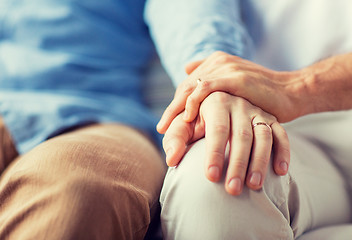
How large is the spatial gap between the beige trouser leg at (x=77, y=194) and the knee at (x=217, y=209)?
0.06 metres

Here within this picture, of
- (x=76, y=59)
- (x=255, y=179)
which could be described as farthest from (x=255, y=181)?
(x=76, y=59)

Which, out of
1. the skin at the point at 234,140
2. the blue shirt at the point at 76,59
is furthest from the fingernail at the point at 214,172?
the blue shirt at the point at 76,59

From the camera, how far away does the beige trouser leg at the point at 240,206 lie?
424 millimetres

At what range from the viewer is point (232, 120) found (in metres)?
0.49

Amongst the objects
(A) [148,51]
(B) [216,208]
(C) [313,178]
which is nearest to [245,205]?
(B) [216,208]

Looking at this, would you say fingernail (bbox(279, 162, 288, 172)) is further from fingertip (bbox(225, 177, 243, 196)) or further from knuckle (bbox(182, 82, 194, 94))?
knuckle (bbox(182, 82, 194, 94))

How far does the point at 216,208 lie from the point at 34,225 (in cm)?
20

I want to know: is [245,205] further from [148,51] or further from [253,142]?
[148,51]

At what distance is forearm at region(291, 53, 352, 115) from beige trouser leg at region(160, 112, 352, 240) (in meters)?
0.10

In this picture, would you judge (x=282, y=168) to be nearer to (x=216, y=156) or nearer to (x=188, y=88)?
(x=216, y=156)

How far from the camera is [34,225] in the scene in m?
0.40

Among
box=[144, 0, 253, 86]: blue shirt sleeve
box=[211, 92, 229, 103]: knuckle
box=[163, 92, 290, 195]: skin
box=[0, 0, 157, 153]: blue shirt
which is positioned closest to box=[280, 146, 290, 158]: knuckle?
box=[163, 92, 290, 195]: skin

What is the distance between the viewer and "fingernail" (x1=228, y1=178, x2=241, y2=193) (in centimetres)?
42

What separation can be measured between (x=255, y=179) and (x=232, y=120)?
96 mm
